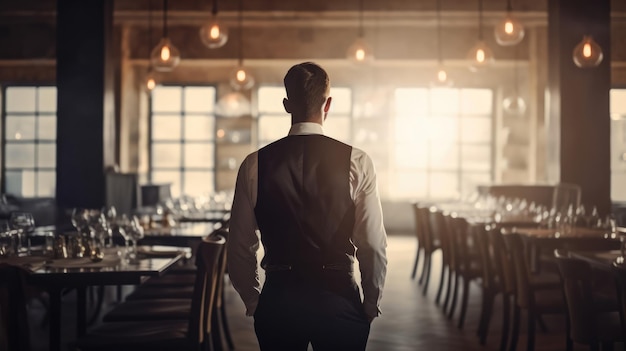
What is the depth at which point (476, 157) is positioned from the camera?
1672cm

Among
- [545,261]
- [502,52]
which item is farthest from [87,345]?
[502,52]

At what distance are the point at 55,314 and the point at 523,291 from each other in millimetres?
2912

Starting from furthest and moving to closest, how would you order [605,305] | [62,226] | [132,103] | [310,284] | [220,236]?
[132,103] < [62,226] < [220,236] < [605,305] < [310,284]

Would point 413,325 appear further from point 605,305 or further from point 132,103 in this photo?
point 132,103

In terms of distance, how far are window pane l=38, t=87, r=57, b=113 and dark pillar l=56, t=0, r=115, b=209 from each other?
8151 mm

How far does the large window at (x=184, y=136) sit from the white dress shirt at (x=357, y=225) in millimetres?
13946

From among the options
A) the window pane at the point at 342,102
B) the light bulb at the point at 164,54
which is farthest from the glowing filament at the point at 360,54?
the window pane at the point at 342,102

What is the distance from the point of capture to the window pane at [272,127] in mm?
16609

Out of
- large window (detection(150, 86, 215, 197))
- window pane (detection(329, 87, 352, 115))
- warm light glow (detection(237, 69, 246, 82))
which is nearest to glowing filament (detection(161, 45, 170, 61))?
warm light glow (detection(237, 69, 246, 82))

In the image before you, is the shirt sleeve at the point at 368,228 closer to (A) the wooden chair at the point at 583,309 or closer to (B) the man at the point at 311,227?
(B) the man at the point at 311,227

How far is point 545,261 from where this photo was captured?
27.2 ft

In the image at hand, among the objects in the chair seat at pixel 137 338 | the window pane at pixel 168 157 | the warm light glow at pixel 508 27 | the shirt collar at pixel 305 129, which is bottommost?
the chair seat at pixel 137 338

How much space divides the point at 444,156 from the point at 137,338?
13.4 m

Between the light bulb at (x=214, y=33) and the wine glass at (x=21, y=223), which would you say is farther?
the light bulb at (x=214, y=33)
